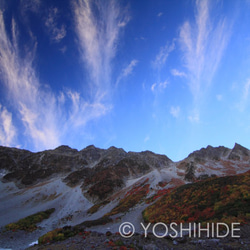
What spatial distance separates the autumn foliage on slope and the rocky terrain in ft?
4.20

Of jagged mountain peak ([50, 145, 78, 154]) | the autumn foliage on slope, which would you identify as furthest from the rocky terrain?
the autumn foliage on slope

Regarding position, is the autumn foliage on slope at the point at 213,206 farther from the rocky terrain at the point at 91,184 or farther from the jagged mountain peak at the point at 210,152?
the jagged mountain peak at the point at 210,152

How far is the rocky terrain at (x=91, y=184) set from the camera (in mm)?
40106

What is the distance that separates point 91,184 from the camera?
88.4 m

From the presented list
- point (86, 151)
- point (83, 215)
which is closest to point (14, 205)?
point (83, 215)

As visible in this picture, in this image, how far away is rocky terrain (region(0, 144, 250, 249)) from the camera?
40.1 m

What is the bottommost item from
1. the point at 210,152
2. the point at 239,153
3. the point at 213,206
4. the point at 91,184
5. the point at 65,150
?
the point at 213,206

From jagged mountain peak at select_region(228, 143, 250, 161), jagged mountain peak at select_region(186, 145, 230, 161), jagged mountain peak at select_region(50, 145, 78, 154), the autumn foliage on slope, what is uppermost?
A: jagged mountain peak at select_region(50, 145, 78, 154)

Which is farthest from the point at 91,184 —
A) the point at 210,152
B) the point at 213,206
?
the point at 210,152

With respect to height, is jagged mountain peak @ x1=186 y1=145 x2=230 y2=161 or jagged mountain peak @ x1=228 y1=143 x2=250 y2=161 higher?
jagged mountain peak @ x1=186 y1=145 x2=230 y2=161

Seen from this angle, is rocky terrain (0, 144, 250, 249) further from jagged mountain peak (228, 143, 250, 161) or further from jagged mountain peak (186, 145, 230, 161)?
jagged mountain peak (228, 143, 250, 161)

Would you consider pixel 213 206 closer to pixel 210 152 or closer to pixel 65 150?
pixel 210 152

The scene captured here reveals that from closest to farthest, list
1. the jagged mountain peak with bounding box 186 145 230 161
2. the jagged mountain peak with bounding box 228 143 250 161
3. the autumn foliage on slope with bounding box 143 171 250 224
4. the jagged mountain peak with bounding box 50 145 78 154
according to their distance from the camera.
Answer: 1. the autumn foliage on slope with bounding box 143 171 250 224
2. the jagged mountain peak with bounding box 228 143 250 161
3. the jagged mountain peak with bounding box 186 145 230 161
4. the jagged mountain peak with bounding box 50 145 78 154

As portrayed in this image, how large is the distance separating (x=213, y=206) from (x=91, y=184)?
75.5m
